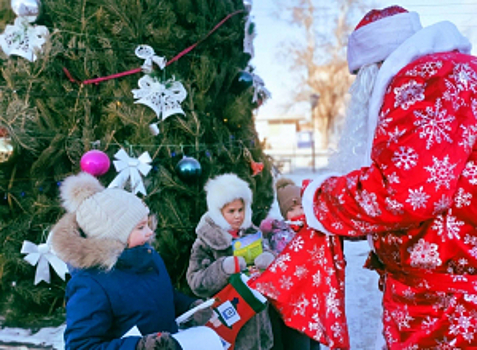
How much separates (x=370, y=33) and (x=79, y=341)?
150cm

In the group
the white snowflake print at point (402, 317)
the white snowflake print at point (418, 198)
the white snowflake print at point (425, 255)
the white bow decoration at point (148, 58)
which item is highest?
the white bow decoration at point (148, 58)

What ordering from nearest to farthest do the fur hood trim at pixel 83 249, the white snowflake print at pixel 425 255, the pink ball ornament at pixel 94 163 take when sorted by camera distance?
the white snowflake print at pixel 425 255, the fur hood trim at pixel 83 249, the pink ball ornament at pixel 94 163

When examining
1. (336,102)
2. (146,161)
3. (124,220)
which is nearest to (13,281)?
(146,161)

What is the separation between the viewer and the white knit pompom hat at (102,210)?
1770mm

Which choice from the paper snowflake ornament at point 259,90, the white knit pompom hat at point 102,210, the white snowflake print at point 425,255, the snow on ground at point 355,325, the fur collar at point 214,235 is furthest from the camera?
the paper snowflake ornament at point 259,90

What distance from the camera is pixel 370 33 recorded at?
1.44 m

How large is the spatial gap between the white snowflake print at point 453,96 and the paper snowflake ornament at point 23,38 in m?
3.07

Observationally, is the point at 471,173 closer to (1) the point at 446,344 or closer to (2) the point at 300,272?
(1) the point at 446,344

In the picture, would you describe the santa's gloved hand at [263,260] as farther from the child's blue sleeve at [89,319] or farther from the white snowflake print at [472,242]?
the white snowflake print at [472,242]

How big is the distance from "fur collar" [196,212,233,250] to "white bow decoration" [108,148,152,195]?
0.61 meters

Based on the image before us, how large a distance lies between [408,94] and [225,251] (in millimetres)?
1877

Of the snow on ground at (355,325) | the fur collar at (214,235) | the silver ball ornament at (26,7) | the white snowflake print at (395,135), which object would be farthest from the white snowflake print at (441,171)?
the silver ball ornament at (26,7)

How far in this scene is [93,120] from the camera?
11.3 ft

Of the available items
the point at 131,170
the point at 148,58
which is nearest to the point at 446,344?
the point at 131,170
